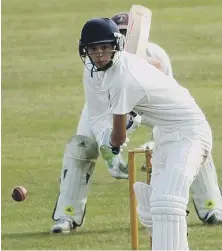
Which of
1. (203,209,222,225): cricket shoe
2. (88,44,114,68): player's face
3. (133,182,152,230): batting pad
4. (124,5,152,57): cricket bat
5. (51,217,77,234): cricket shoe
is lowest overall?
(51,217,77,234): cricket shoe

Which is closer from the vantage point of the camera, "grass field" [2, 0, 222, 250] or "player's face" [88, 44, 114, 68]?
"player's face" [88, 44, 114, 68]

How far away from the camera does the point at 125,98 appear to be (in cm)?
689

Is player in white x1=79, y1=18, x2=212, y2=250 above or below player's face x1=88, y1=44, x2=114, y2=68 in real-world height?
below

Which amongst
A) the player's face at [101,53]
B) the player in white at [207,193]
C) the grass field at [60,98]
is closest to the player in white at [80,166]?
the grass field at [60,98]

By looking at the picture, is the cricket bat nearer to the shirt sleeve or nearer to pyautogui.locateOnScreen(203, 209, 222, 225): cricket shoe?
pyautogui.locateOnScreen(203, 209, 222, 225): cricket shoe

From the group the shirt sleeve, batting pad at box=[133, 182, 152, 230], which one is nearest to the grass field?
batting pad at box=[133, 182, 152, 230]

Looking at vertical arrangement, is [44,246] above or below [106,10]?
above

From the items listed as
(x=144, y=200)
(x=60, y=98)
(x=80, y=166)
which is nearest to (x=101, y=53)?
(x=144, y=200)

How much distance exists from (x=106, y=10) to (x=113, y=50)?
59.1 feet

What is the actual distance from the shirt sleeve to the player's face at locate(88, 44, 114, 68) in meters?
0.20

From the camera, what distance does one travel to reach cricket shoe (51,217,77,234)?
895 centimetres

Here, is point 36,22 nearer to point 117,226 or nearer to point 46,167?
point 46,167

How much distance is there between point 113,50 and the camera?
700cm

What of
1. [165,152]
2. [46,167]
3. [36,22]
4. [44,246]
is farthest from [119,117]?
[36,22]
